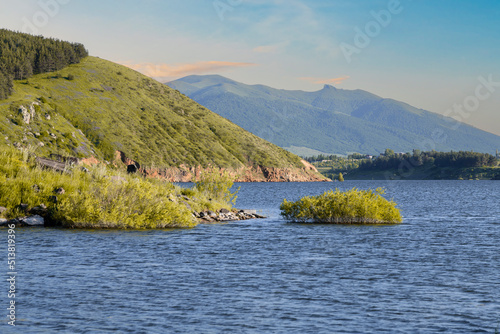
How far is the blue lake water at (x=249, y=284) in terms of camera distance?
1458 centimetres

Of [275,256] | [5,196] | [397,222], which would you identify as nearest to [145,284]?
[275,256]

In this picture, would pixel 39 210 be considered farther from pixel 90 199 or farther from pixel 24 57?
pixel 24 57

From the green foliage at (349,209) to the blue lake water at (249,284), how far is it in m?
8.76

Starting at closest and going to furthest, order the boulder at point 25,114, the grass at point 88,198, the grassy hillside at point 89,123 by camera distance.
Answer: the grass at point 88,198, the boulder at point 25,114, the grassy hillside at point 89,123

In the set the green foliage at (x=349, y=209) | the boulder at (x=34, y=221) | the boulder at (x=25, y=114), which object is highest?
the boulder at (x=25, y=114)

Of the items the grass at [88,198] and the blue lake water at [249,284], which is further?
the grass at [88,198]

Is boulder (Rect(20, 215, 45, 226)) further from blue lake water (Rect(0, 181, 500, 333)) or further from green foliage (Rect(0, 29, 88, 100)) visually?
green foliage (Rect(0, 29, 88, 100))

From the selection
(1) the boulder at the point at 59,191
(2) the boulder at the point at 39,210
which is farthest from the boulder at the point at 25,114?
(2) the boulder at the point at 39,210

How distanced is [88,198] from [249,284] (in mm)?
18764

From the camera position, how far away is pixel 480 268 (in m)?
23.8

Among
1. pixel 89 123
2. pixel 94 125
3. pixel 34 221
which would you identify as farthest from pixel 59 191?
pixel 94 125

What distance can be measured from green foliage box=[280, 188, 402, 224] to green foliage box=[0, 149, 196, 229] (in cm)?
1066

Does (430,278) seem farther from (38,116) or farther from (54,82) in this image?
(54,82)

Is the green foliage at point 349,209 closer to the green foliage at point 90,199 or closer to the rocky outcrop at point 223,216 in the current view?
the rocky outcrop at point 223,216
